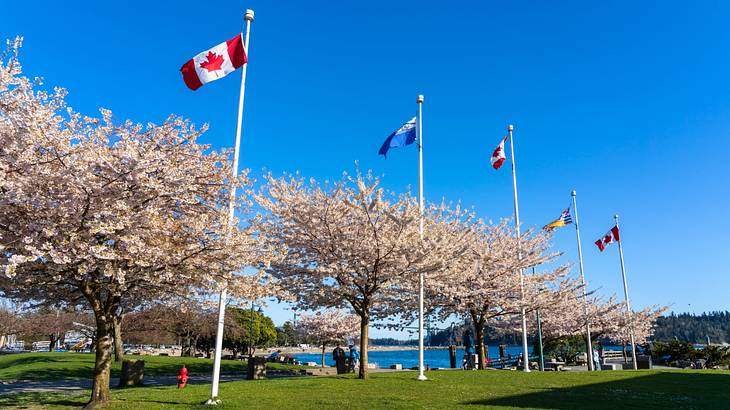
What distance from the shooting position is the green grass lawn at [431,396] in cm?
1221

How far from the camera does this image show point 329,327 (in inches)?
1908

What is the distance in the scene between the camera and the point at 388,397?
1323 cm

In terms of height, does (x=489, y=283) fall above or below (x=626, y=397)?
above

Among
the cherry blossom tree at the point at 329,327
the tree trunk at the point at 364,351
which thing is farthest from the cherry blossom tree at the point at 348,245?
the cherry blossom tree at the point at 329,327

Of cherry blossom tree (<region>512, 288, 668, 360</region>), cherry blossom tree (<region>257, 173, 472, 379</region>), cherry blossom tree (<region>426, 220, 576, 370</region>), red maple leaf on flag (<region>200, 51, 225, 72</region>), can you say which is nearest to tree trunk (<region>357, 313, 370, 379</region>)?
cherry blossom tree (<region>257, 173, 472, 379</region>)

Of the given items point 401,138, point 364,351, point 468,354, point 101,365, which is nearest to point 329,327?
point 468,354

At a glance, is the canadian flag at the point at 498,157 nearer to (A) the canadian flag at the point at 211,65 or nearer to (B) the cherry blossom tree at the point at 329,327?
(A) the canadian flag at the point at 211,65

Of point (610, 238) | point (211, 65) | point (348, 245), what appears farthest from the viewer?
point (610, 238)

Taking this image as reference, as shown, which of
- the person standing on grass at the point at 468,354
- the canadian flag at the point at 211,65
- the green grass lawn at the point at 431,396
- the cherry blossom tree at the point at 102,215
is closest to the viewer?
the cherry blossom tree at the point at 102,215

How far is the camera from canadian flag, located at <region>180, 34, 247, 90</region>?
14047 mm

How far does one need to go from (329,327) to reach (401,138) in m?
31.5

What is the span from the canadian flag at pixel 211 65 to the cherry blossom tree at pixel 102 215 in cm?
170

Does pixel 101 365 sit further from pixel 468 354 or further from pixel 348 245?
pixel 468 354

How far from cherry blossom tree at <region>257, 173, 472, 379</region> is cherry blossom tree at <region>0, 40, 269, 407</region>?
580cm
